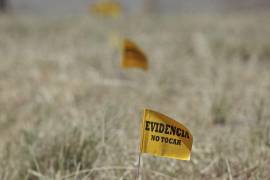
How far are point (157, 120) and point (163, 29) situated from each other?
6423 millimetres

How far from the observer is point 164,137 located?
5.28 ft

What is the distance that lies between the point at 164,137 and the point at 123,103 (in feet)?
4.65

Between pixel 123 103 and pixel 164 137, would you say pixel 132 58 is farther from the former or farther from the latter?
pixel 164 137

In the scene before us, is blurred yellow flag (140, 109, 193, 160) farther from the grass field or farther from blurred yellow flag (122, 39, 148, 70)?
blurred yellow flag (122, 39, 148, 70)

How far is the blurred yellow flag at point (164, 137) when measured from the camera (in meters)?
1.59

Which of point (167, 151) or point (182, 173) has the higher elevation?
point (167, 151)

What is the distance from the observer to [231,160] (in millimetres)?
2059

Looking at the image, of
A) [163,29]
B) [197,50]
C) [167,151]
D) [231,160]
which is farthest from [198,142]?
[163,29]

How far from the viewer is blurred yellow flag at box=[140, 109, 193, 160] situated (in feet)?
5.21

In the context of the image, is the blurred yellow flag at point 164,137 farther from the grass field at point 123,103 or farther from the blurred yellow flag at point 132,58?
the blurred yellow flag at point 132,58

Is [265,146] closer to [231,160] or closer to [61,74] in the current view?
[231,160]

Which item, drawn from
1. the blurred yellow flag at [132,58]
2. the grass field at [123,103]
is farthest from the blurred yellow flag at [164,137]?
the blurred yellow flag at [132,58]

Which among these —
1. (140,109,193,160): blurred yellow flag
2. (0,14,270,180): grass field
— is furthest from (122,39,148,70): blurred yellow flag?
(140,109,193,160): blurred yellow flag

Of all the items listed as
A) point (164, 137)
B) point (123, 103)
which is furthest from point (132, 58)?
point (164, 137)
